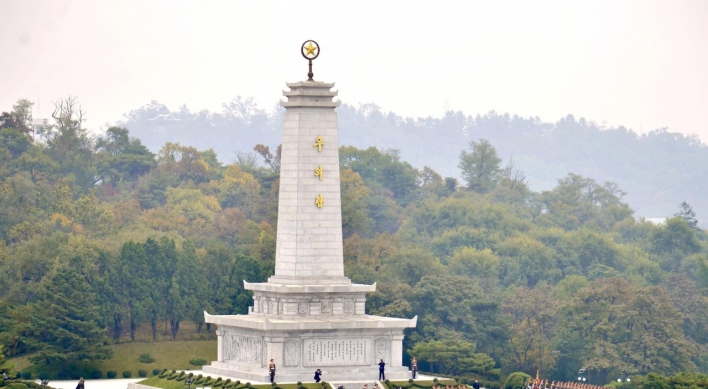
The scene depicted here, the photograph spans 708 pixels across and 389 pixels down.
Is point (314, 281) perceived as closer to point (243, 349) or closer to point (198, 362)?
point (243, 349)

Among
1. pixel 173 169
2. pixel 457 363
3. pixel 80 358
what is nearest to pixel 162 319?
pixel 80 358

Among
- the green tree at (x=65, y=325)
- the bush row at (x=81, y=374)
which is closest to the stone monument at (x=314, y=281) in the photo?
the bush row at (x=81, y=374)

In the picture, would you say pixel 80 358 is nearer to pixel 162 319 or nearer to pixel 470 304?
pixel 162 319

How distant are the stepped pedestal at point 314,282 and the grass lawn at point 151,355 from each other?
1231 cm

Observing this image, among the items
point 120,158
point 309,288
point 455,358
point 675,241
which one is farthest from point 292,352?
point 120,158

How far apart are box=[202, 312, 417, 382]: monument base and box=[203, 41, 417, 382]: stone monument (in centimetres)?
3

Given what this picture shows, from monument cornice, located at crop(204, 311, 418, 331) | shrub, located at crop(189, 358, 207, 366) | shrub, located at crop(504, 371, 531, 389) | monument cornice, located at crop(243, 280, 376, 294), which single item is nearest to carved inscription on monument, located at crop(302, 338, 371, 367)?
monument cornice, located at crop(204, 311, 418, 331)

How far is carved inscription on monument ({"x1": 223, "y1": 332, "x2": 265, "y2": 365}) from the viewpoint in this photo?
203 ft

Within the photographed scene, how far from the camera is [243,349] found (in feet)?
207

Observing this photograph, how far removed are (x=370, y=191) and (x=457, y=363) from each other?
1894 inches

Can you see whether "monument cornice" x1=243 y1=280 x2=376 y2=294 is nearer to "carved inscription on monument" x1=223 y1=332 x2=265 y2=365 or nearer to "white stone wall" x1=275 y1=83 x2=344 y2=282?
"white stone wall" x1=275 y1=83 x2=344 y2=282

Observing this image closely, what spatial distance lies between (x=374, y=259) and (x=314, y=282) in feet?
88.8

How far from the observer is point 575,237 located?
112 m

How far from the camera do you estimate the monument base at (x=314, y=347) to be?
6088 centimetres
